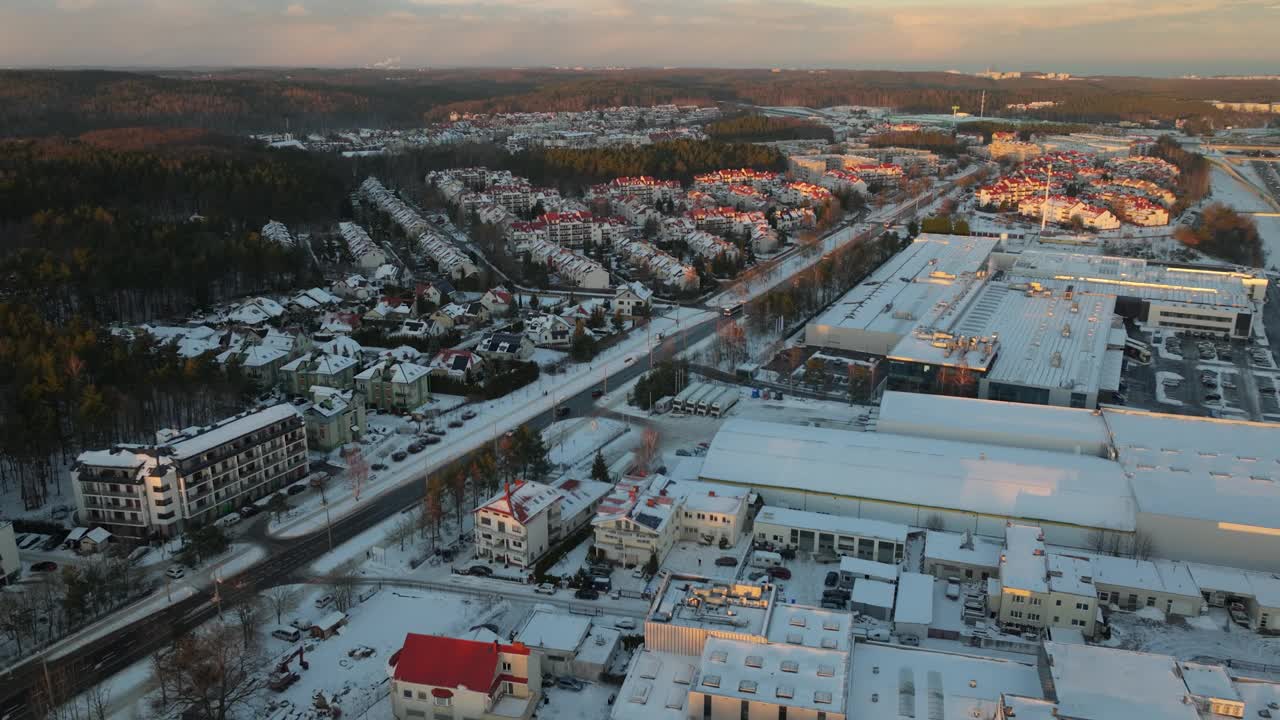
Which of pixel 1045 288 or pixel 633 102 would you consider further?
pixel 633 102

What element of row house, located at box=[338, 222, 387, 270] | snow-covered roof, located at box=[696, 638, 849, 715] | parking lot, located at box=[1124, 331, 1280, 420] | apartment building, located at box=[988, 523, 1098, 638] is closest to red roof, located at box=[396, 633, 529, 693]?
snow-covered roof, located at box=[696, 638, 849, 715]

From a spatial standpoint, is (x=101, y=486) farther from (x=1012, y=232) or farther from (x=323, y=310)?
(x=1012, y=232)

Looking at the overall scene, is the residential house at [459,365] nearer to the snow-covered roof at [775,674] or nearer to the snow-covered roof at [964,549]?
the snow-covered roof at [964,549]

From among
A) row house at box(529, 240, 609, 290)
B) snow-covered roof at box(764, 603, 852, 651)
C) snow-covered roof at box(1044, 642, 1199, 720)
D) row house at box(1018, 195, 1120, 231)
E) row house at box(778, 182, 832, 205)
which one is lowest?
snow-covered roof at box(1044, 642, 1199, 720)

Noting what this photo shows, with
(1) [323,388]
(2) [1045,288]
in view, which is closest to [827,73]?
(2) [1045,288]

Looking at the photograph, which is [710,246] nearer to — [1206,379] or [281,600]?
[1206,379]

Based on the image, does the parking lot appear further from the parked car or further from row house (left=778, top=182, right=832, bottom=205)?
row house (left=778, top=182, right=832, bottom=205)
